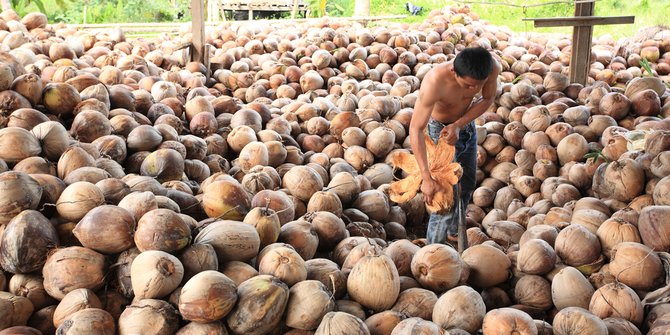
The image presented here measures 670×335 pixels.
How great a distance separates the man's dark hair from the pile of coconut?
3.25ft

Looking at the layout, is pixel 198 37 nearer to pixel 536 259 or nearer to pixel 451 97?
pixel 451 97

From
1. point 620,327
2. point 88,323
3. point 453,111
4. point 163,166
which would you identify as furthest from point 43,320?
point 453,111

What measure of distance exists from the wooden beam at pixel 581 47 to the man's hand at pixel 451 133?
3.77 meters

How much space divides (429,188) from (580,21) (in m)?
4.01

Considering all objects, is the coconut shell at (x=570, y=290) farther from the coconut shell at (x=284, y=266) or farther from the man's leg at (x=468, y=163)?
the man's leg at (x=468, y=163)

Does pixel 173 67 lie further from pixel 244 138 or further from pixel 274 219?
pixel 274 219

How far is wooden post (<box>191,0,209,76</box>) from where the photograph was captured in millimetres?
7293

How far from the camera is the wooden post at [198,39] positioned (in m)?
7.29

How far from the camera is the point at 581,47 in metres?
6.85

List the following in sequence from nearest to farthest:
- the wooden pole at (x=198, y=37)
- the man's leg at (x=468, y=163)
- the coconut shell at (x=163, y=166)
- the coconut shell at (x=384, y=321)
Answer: the coconut shell at (x=384, y=321)
the coconut shell at (x=163, y=166)
the man's leg at (x=468, y=163)
the wooden pole at (x=198, y=37)

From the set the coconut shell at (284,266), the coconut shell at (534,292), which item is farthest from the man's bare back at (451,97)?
the coconut shell at (284,266)

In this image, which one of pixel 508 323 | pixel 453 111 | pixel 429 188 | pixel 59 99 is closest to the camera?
pixel 508 323

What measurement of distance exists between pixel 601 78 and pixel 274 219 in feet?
20.4

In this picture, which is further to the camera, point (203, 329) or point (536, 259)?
point (536, 259)
